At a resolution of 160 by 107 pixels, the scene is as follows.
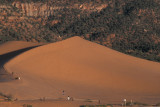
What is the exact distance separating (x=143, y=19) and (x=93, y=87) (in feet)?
142

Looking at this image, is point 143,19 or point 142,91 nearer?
point 142,91

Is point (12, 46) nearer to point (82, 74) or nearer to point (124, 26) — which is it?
point (82, 74)

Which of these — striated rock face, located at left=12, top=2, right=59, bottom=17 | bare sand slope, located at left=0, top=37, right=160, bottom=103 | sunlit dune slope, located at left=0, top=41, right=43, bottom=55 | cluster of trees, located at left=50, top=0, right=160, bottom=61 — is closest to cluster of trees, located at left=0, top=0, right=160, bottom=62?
cluster of trees, located at left=50, top=0, right=160, bottom=61

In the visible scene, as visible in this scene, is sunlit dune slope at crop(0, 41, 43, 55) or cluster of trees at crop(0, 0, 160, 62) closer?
sunlit dune slope at crop(0, 41, 43, 55)

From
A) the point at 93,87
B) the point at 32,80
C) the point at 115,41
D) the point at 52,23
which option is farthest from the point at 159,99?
the point at 52,23

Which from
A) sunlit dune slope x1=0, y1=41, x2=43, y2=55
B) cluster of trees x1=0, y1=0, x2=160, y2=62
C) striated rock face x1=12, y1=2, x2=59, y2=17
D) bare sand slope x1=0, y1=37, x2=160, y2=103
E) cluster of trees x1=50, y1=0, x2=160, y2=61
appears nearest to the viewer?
bare sand slope x1=0, y1=37, x2=160, y2=103

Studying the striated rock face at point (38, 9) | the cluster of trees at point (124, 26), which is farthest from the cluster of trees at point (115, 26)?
the striated rock face at point (38, 9)

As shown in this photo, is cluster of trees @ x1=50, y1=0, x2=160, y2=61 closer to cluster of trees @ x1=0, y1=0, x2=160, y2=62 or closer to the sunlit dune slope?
cluster of trees @ x1=0, y1=0, x2=160, y2=62

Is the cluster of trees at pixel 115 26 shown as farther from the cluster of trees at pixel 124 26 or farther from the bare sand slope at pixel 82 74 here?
the bare sand slope at pixel 82 74

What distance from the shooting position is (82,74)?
29172 millimetres

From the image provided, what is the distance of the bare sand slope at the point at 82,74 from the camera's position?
24045 mm

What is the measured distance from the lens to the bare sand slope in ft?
78.9

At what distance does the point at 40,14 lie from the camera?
72.9m

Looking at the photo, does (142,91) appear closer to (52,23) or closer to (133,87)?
(133,87)
